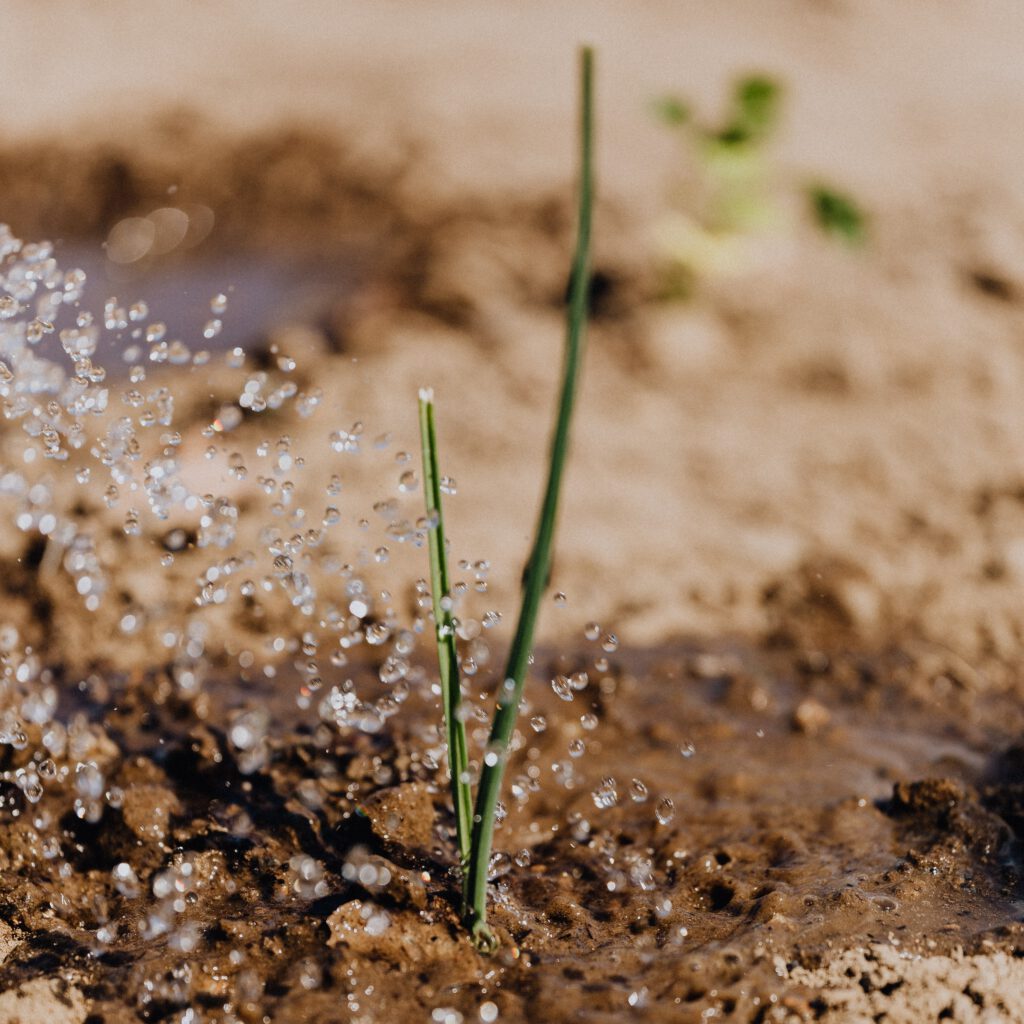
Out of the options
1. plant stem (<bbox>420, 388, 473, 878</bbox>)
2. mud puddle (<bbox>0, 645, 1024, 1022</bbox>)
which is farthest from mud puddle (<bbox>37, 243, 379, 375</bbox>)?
plant stem (<bbox>420, 388, 473, 878</bbox>)

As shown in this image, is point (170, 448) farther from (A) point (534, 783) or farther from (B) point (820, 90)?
(B) point (820, 90)

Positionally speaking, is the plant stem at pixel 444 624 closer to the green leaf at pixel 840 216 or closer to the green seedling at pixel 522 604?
the green seedling at pixel 522 604

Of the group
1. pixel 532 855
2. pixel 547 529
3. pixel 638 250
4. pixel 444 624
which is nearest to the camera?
pixel 547 529

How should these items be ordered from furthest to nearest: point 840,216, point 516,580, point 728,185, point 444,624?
point 728,185, point 840,216, point 516,580, point 444,624

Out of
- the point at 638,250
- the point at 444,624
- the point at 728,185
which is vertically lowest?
the point at 638,250

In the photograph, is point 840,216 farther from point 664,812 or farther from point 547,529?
point 547,529

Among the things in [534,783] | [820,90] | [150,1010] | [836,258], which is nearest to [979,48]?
[820,90]

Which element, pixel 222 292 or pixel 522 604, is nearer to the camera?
pixel 522 604

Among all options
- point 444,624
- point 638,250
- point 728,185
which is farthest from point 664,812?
point 638,250

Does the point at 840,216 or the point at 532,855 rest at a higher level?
the point at 840,216
